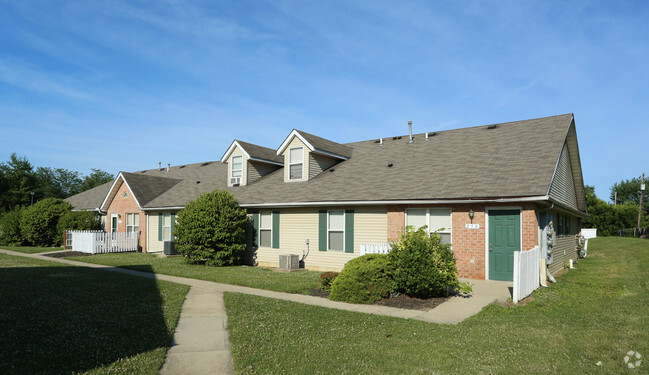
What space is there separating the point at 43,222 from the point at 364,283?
1032 inches

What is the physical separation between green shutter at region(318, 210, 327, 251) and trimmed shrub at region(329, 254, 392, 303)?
5.75 metres

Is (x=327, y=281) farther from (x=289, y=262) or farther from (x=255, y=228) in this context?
(x=255, y=228)

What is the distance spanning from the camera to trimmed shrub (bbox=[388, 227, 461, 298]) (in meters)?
10.4

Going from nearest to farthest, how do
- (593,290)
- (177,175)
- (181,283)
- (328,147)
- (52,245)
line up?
(593,290)
(181,283)
(328,147)
(52,245)
(177,175)

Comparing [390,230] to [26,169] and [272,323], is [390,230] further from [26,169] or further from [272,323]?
[26,169]

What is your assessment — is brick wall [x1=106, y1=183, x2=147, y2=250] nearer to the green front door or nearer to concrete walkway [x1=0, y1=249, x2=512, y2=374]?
concrete walkway [x1=0, y1=249, x2=512, y2=374]

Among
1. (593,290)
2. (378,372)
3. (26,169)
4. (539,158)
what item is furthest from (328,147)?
(26,169)

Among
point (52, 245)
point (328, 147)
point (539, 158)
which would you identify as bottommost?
point (52, 245)

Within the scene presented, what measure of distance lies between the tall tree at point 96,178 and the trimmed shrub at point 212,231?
64.6 meters

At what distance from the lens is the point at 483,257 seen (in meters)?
13.4

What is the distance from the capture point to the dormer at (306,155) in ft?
65.3

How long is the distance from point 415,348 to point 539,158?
34.5 feet

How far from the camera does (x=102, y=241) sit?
24.2m

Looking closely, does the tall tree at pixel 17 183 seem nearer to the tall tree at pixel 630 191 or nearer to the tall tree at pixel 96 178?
the tall tree at pixel 96 178
